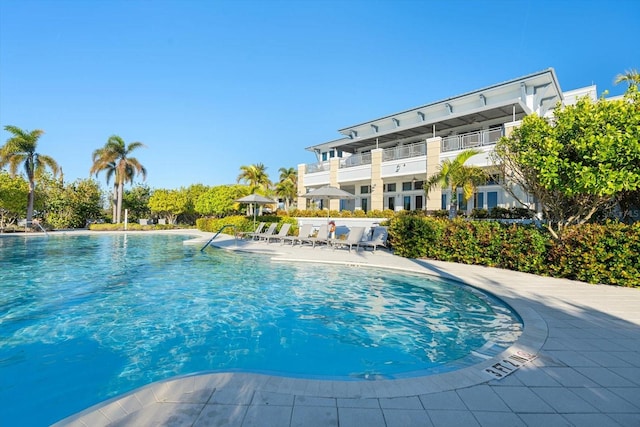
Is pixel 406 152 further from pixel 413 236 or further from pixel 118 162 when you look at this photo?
pixel 118 162

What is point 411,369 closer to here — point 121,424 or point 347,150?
point 121,424

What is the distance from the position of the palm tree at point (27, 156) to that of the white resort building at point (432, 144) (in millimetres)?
24202

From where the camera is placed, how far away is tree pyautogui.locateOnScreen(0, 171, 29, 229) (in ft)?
87.7

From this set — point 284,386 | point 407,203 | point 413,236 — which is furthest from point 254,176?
point 284,386

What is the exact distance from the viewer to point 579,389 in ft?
10.4

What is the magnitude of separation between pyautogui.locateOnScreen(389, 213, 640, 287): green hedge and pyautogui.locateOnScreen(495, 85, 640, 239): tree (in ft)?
2.10

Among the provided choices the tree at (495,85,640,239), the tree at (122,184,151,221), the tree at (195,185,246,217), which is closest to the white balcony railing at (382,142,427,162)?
the tree at (495,85,640,239)

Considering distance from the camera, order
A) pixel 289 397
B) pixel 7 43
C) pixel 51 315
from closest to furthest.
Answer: pixel 289 397, pixel 51 315, pixel 7 43

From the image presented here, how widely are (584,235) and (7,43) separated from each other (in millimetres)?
23990

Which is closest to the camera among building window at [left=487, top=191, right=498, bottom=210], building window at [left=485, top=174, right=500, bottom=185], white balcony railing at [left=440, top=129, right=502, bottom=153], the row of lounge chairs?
building window at [left=485, top=174, right=500, bottom=185]

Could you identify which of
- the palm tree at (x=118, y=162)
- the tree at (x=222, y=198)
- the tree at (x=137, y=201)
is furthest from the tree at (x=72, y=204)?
the tree at (x=222, y=198)

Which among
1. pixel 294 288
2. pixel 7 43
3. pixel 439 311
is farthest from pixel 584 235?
pixel 7 43

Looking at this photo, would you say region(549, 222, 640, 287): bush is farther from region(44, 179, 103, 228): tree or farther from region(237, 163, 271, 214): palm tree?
region(44, 179, 103, 228): tree

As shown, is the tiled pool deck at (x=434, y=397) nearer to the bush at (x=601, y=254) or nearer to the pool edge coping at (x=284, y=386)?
the pool edge coping at (x=284, y=386)
